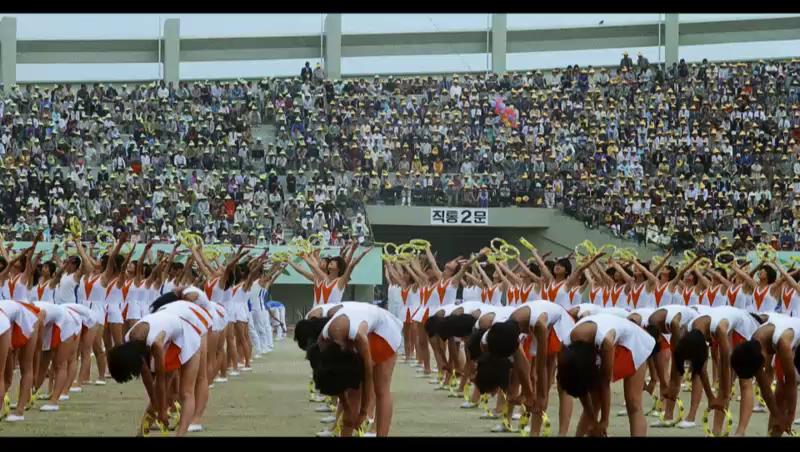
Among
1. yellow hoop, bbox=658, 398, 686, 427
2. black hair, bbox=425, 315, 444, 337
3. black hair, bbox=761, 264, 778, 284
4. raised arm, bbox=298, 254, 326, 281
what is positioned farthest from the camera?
black hair, bbox=761, 264, 778, 284

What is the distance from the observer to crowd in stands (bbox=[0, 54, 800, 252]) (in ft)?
91.1

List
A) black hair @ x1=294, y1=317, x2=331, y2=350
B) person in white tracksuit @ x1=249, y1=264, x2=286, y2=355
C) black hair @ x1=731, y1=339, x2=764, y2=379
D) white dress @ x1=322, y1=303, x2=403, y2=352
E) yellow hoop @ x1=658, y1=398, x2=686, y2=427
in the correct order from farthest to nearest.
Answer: person in white tracksuit @ x1=249, y1=264, x2=286, y2=355 → yellow hoop @ x1=658, y1=398, x2=686, y2=427 → black hair @ x1=294, y1=317, x2=331, y2=350 → black hair @ x1=731, y1=339, x2=764, y2=379 → white dress @ x1=322, y1=303, x2=403, y2=352

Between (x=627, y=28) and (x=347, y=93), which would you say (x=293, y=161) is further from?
(x=627, y=28)

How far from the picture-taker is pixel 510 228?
30062mm

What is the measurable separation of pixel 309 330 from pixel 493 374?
1368 millimetres

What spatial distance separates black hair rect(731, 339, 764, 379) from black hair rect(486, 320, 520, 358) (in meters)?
1.50

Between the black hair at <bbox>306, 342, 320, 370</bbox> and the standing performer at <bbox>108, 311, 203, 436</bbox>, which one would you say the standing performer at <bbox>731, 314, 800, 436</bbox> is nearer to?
the black hair at <bbox>306, 342, 320, 370</bbox>

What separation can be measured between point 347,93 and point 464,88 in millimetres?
3235

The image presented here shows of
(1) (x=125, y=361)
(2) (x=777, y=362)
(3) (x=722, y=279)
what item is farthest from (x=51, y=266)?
(2) (x=777, y=362)

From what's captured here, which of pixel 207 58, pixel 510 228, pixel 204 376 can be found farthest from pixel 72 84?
pixel 204 376

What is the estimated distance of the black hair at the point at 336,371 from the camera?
8.17 metres

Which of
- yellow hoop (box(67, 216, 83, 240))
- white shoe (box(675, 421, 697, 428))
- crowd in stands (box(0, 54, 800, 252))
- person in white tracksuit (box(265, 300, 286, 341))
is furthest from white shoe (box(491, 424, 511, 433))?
crowd in stands (box(0, 54, 800, 252))

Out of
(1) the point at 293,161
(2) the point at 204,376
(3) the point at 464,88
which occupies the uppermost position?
(3) the point at 464,88

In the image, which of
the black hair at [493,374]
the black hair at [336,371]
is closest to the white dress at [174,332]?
the black hair at [336,371]
